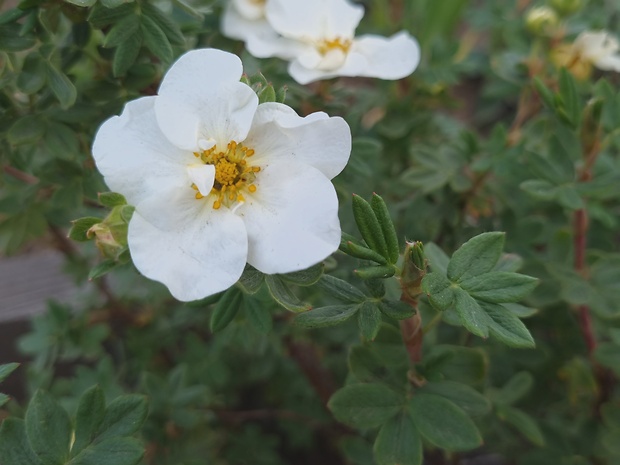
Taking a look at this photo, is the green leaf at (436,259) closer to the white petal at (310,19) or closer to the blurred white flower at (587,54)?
the white petal at (310,19)

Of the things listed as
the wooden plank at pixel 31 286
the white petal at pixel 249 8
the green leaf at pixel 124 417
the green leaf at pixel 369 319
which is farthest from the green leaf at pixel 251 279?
the wooden plank at pixel 31 286

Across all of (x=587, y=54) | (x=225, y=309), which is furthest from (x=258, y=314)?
(x=587, y=54)

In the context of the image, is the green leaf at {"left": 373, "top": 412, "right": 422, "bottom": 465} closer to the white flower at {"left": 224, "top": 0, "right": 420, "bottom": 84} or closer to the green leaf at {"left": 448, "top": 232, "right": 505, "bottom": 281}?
the green leaf at {"left": 448, "top": 232, "right": 505, "bottom": 281}

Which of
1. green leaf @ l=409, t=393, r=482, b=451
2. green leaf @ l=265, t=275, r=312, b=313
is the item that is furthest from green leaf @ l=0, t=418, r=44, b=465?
green leaf @ l=409, t=393, r=482, b=451

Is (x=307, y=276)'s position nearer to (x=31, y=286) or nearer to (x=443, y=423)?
(x=443, y=423)

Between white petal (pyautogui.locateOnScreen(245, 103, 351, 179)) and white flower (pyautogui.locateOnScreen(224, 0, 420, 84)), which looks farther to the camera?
white flower (pyautogui.locateOnScreen(224, 0, 420, 84))

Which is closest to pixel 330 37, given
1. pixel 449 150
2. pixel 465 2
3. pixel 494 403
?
pixel 449 150
